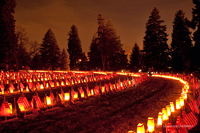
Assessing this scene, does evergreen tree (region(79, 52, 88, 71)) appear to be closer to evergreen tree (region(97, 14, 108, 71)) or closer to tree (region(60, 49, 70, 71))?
evergreen tree (region(97, 14, 108, 71))

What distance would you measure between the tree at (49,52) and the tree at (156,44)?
31.7m

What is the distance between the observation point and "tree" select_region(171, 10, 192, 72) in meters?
36.8

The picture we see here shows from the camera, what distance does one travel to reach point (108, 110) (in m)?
9.60

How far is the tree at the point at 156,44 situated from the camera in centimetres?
4422

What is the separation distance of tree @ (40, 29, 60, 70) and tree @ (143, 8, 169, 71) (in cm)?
3165

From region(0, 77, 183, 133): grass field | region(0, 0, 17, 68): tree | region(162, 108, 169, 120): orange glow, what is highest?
region(0, 0, 17, 68): tree

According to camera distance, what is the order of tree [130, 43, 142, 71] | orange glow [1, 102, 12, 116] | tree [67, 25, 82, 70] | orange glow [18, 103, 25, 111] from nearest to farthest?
orange glow [1, 102, 12, 116] < orange glow [18, 103, 25, 111] < tree [130, 43, 142, 71] < tree [67, 25, 82, 70]

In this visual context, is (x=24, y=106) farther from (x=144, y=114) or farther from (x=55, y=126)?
(x=144, y=114)

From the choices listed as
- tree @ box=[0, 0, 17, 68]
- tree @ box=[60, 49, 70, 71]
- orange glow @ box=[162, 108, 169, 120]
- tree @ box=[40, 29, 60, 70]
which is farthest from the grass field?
tree @ box=[60, 49, 70, 71]

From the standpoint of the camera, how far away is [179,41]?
37.1 m

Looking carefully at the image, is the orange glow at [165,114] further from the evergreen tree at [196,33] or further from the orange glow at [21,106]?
the evergreen tree at [196,33]

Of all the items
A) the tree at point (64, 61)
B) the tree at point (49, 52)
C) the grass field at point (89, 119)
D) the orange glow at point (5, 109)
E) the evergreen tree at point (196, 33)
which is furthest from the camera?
the tree at point (64, 61)

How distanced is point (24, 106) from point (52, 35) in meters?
58.0

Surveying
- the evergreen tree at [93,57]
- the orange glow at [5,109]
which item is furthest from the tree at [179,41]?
the orange glow at [5,109]
